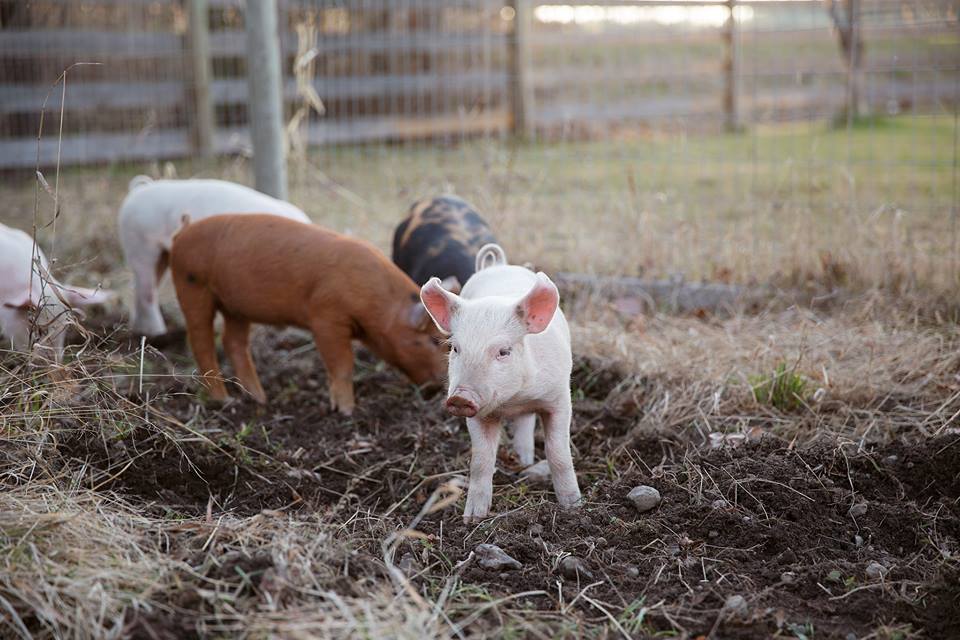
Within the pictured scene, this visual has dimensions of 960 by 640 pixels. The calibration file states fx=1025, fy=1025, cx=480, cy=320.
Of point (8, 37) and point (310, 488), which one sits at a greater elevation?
point (8, 37)

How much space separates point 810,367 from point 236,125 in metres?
8.02

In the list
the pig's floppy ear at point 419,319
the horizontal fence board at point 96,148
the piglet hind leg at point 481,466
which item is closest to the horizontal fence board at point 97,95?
the horizontal fence board at point 96,148

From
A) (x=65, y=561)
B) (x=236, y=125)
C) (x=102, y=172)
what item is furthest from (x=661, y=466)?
(x=236, y=125)

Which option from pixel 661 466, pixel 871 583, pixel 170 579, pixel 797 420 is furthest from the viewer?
pixel 797 420

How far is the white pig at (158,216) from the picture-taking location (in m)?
5.25

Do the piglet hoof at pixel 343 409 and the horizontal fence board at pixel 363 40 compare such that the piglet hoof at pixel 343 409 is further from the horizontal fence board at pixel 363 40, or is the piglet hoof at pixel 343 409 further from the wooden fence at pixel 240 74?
the horizontal fence board at pixel 363 40

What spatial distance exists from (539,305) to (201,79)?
297 inches

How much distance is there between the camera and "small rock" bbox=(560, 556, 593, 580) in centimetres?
271

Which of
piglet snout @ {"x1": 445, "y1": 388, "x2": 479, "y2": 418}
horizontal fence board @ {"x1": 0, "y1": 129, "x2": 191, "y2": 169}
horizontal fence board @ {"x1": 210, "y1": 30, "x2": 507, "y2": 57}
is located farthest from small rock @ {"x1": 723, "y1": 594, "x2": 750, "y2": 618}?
horizontal fence board @ {"x1": 0, "y1": 129, "x2": 191, "y2": 169}

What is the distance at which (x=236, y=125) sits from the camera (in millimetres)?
10797

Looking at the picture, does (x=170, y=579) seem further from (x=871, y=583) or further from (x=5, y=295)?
(x=5, y=295)

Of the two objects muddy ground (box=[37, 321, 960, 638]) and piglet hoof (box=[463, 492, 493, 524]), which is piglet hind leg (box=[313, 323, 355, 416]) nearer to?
muddy ground (box=[37, 321, 960, 638])

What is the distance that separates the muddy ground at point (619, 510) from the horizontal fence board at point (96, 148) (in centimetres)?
635

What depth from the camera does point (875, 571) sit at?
8.90 ft
